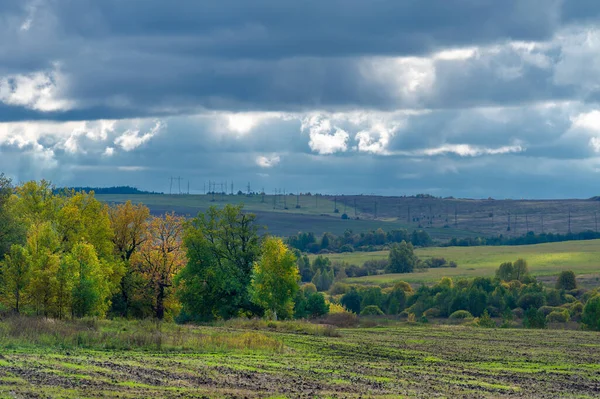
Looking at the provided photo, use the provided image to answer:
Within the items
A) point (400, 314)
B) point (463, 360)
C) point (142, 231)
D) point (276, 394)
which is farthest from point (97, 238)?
point (400, 314)

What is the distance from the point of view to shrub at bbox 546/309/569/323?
123700 mm

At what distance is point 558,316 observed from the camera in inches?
4966

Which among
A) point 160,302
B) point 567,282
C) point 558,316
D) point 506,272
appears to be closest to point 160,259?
point 160,302

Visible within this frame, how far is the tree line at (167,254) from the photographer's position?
82.4m

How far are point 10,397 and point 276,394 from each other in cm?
921

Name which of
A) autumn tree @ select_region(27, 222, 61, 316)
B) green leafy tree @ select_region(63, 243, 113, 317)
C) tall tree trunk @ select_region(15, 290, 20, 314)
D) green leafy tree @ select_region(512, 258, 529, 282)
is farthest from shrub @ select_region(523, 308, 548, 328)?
green leafy tree @ select_region(512, 258, 529, 282)

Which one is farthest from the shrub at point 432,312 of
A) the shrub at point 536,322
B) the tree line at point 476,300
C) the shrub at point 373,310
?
the shrub at point 536,322

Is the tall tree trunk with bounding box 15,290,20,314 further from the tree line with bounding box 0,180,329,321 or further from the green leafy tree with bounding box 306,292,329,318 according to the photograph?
the green leafy tree with bounding box 306,292,329,318

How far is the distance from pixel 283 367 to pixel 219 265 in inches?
1950

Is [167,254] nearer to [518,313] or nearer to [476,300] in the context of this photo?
[518,313]

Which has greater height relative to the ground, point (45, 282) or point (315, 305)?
point (45, 282)

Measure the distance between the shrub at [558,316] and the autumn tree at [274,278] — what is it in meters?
51.5

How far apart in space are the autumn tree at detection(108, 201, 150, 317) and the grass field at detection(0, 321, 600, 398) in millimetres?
29343

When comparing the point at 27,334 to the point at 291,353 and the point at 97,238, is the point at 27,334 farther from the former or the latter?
the point at 97,238
